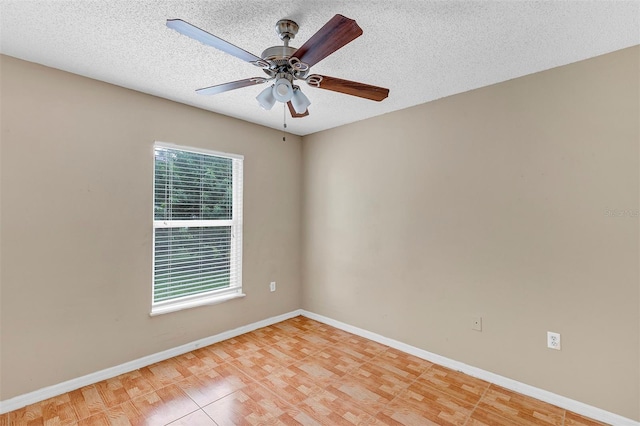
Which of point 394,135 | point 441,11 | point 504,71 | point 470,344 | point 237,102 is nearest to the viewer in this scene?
point 441,11

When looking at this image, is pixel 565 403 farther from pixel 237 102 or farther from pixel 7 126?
pixel 7 126

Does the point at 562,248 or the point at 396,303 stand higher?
the point at 562,248

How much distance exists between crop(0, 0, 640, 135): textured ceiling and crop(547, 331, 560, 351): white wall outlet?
6.36 feet

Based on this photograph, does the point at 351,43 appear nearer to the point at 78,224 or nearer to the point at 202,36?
the point at 202,36

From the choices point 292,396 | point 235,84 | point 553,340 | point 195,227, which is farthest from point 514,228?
point 195,227

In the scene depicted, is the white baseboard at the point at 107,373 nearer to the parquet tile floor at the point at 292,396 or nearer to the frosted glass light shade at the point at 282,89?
the parquet tile floor at the point at 292,396

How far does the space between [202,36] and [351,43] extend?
961 mm

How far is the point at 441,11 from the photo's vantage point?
5.10ft

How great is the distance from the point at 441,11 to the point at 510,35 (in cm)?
53

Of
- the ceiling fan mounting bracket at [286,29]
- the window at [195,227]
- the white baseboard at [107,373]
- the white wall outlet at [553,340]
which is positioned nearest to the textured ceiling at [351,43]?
the ceiling fan mounting bracket at [286,29]

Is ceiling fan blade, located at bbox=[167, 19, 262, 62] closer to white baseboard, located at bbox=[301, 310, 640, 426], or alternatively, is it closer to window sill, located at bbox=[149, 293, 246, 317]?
window sill, located at bbox=[149, 293, 246, 317]

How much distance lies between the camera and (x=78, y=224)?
2293 millimetres

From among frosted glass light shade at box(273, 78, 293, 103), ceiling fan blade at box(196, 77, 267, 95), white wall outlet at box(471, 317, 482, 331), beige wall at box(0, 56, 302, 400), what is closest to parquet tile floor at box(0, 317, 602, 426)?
beige wall at box(0, 56, 302, 400)

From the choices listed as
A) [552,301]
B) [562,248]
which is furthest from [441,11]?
[552,301]
